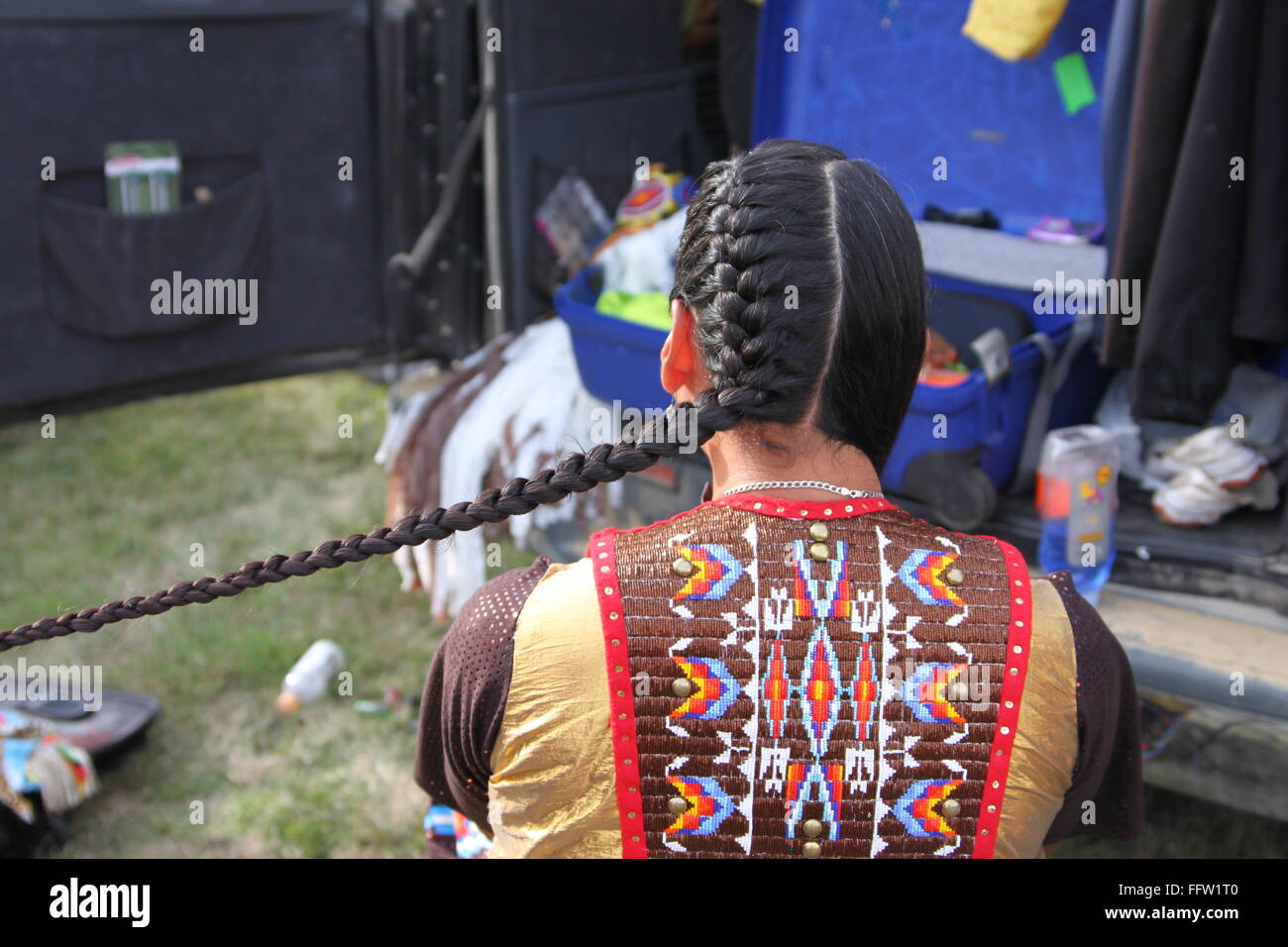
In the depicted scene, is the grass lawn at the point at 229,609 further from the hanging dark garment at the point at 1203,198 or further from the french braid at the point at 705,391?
the hanging dark garment at the point at 1203,198

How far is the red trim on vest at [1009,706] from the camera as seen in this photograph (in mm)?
1286

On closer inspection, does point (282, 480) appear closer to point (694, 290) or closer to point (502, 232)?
point (502, 232)

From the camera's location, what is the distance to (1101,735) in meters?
1.37

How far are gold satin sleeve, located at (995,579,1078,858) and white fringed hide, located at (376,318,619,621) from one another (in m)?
1.96

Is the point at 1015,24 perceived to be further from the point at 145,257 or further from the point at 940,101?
the point at 145,257

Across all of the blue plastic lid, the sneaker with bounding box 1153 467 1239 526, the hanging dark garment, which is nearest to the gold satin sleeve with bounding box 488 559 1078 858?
the hanging dark garment

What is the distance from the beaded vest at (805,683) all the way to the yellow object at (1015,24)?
2.06m

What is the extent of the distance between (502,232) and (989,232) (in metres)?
1.42

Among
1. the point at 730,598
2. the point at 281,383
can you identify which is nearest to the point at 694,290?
the point at 730,598

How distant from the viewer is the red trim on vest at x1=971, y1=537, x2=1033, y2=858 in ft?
4.22

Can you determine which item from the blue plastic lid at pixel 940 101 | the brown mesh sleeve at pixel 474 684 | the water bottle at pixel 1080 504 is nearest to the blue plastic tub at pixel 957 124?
the blue plastic lid at pixel 940 101

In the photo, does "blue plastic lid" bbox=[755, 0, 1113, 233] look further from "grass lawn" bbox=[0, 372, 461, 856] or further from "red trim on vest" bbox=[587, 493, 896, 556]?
"red trim on vest" bbox=[587, 493, 896, 556]
